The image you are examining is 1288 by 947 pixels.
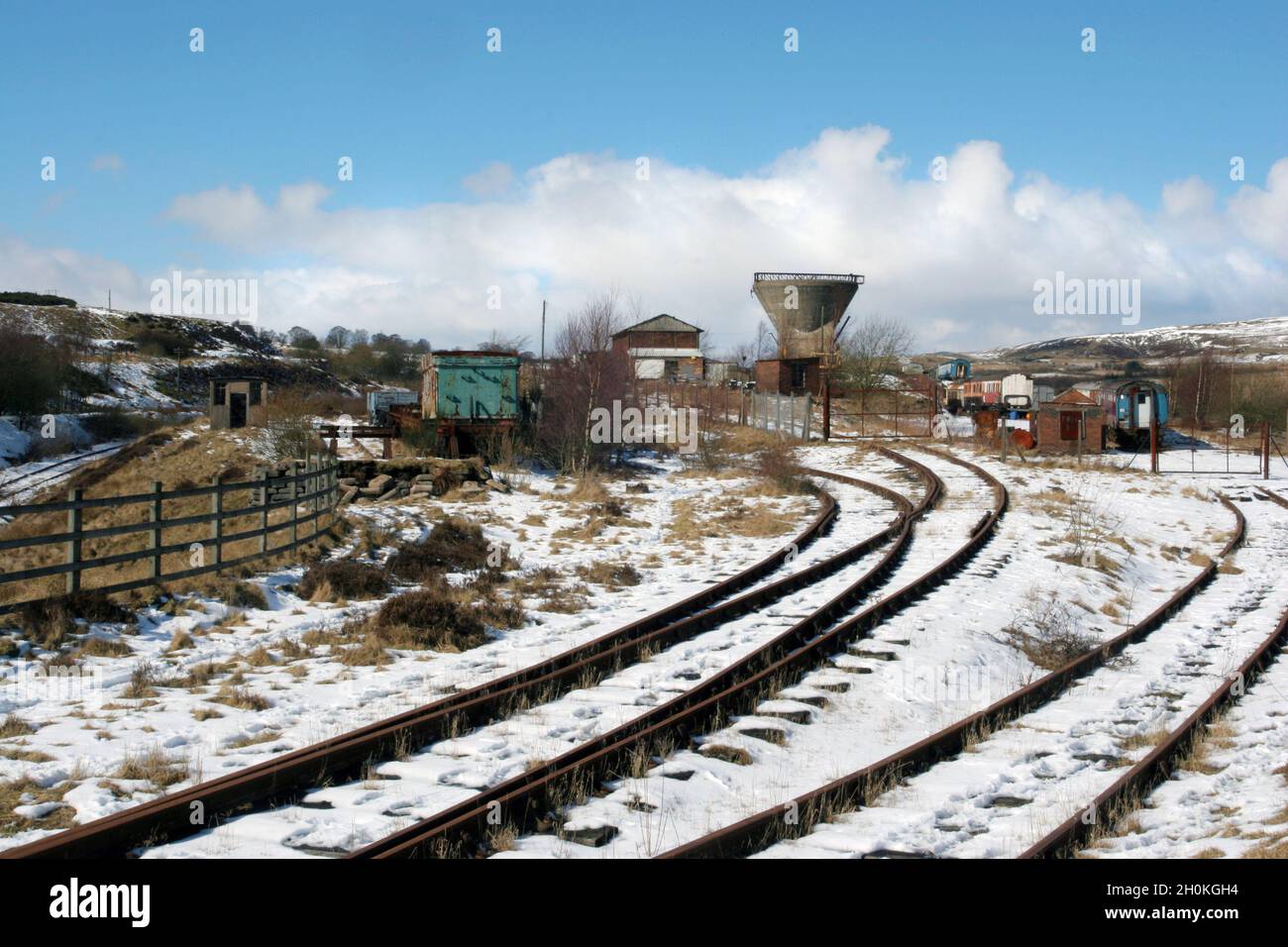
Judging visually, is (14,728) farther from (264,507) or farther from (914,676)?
(914,676)

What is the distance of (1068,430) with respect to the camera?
33469mm

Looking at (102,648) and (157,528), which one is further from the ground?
(157,528)

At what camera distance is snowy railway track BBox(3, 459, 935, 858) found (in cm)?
607

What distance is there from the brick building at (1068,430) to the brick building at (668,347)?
144ft

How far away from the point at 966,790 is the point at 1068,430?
28.4 m

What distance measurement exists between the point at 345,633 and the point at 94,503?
303cm

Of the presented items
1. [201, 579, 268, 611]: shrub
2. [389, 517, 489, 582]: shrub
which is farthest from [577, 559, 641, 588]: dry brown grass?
[201, 579, 268, 611]: shrub

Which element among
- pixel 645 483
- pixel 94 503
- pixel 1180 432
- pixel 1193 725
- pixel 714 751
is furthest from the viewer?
pixel 1180 432

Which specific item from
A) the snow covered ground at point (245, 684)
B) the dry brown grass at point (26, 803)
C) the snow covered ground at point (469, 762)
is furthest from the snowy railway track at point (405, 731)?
the dry brown grass at point (26, 803)

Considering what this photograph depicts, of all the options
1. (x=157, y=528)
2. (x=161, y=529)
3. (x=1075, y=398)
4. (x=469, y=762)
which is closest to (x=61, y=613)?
(x=157, y=528)

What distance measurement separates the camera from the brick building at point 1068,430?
33.3 m

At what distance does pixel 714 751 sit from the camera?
831 cm
